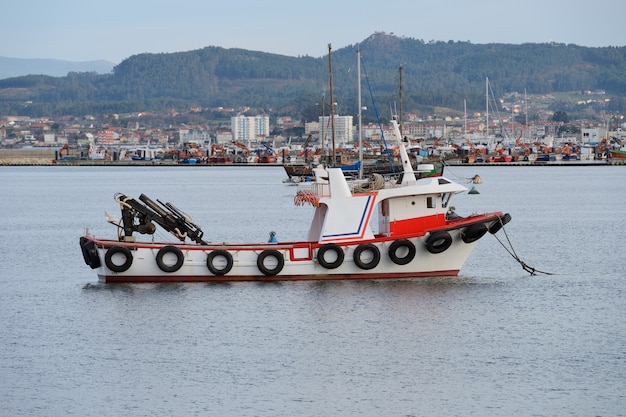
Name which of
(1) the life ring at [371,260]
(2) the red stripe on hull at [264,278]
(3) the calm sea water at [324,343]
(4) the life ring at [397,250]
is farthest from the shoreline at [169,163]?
(1) the life ring at [371,260]

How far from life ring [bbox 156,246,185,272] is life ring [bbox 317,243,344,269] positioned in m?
3.36

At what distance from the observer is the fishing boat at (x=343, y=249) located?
29.2 m

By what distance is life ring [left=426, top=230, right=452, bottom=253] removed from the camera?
29094mm

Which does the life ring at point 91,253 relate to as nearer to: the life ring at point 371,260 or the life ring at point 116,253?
the life ring at point 116,253

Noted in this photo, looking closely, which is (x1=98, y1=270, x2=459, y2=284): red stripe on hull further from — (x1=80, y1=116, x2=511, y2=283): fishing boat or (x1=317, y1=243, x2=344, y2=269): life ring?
(x1=317, y1=243, x2=344, y2=269): life ring

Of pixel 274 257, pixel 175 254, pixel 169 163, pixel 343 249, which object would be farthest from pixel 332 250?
Result: pixel 169 163

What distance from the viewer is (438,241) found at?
1150 inches

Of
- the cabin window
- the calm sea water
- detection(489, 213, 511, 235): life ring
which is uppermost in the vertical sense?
the cabin window

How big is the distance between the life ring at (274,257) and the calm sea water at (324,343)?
478mm

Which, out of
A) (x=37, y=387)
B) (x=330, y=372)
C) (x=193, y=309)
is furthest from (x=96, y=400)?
(x=193, y=309)

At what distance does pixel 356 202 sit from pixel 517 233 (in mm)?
20594

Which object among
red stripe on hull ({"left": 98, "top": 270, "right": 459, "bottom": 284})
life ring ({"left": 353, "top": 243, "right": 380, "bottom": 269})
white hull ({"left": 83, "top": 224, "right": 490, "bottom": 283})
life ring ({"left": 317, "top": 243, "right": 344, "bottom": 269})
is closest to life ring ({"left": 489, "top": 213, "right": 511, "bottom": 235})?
white hull ({"left": 83, "top": 224, "right": 490, "bottom": 283})

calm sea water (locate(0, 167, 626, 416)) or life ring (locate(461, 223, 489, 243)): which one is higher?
life ring (locate(461, 223, 489, 243))

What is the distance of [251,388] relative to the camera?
20672mm
